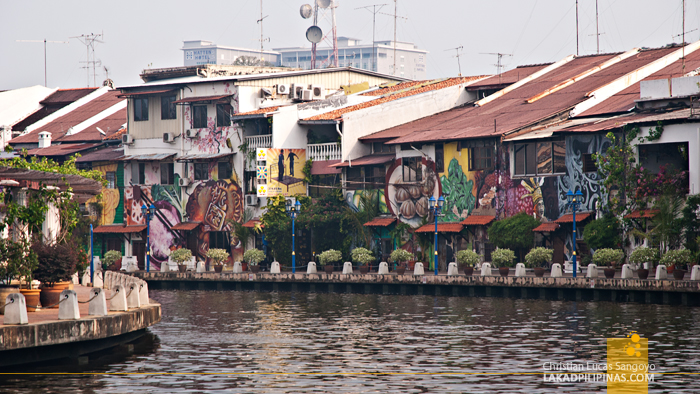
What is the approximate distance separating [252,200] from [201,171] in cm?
523

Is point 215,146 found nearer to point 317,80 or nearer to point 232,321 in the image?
point 317,80

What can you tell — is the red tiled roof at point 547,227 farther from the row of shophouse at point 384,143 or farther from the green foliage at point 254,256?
the green foliage at point 254,256

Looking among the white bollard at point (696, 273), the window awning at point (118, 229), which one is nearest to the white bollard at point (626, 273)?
the white bollard at point (696, 273)

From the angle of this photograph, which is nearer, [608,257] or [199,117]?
[608,257]

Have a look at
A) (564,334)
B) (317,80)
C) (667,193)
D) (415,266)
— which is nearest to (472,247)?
(415,266)

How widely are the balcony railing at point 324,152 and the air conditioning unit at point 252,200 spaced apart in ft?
11.8

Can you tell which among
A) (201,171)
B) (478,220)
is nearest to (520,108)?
(478,220)

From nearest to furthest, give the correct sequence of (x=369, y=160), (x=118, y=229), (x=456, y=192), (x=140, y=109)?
(x=456, y=192) → (x=369, y=160) → (x=140, y=109) → (x=118, y=229)

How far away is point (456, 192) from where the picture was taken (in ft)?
165

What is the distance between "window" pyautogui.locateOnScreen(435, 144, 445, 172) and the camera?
166 feet

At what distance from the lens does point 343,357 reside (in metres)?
25.1

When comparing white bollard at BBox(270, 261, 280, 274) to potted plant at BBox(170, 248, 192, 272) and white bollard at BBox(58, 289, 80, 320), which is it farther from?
white bollard at BBox(58, 289, 80, 320)

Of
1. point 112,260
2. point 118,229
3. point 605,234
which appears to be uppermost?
point 118,229

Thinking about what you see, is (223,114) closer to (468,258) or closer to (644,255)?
(468,258)
